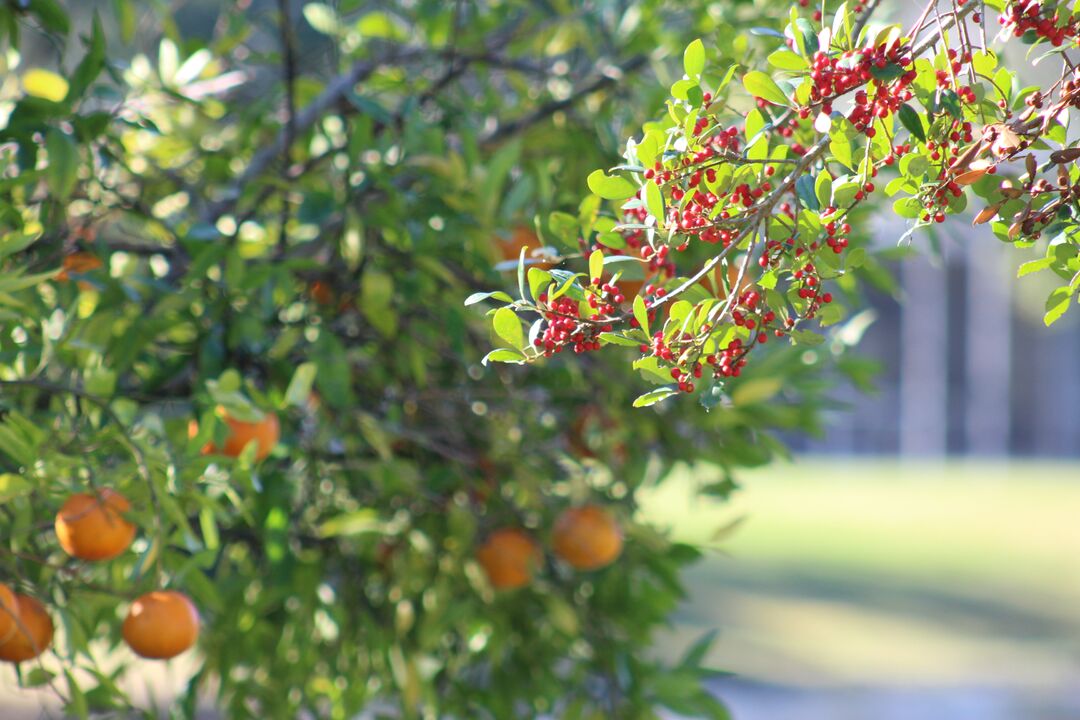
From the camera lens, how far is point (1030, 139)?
0.63 metres

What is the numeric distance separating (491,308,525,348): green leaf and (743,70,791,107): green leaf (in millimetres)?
174

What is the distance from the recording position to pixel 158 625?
1.04 meters

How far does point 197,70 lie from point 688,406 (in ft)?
2.24

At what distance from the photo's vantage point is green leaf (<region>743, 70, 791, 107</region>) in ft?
2.20

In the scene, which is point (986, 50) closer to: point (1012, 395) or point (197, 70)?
point (197, 70)

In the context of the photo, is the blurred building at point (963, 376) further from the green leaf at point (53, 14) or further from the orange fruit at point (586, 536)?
the green leaf at point (53, 14)

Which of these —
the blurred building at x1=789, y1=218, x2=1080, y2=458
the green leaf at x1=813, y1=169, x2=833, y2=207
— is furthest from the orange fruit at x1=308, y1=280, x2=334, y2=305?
the blurred building at x1=789, y1=218, x2=1080, y2=458

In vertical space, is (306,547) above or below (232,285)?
below

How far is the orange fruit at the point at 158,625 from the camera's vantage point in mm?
1042

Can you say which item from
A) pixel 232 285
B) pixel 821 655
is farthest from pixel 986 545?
pixel 232 285

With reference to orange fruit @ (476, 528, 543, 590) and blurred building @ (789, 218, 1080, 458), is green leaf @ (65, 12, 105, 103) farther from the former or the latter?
blurred building @ (789, 218, 1080, 458)

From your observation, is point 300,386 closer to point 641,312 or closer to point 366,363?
point 366,363

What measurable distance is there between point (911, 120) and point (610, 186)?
0.18m

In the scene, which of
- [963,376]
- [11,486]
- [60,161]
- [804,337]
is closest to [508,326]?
[804,337]
